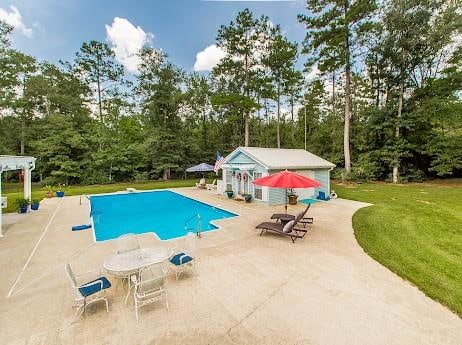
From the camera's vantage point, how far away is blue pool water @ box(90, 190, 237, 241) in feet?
32.2

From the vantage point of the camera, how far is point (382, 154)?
22875 mm

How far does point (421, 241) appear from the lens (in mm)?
7473

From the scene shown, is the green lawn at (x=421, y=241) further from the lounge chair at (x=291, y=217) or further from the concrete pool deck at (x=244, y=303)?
the lounge chair at (x=291, y=217)

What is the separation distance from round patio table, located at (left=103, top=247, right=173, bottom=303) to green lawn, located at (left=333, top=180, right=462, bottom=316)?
577 cm

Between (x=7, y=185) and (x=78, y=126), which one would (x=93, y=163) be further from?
(x=7, y=185)

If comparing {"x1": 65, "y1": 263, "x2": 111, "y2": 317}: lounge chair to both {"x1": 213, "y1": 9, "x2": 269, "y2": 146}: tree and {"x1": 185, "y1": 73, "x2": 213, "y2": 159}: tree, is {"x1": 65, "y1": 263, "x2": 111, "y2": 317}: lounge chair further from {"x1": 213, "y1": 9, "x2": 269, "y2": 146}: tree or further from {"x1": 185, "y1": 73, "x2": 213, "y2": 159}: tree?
{"x1": 185, "y1": 73, "x2": 213, "y2": 159}: tree

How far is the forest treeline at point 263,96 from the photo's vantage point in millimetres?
20703

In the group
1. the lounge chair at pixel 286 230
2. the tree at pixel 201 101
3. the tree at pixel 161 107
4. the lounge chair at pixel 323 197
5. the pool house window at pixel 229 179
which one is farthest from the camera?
the tree at pixel 201 101

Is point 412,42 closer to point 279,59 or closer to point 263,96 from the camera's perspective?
point 279,59

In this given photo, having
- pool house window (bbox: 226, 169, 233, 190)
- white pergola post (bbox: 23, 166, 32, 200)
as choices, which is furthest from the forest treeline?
white pergola post (bbox: 23, 166, 32, 200)

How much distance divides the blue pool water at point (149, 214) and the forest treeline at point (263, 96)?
37.4 ft

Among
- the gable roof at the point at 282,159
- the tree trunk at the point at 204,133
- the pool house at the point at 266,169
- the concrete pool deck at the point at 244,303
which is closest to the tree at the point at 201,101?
the tree trunk at the point at 204,133

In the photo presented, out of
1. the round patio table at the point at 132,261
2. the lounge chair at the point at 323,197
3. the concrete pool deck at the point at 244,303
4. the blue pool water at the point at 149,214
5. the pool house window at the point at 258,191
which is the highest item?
the pool house window at the point at 258,191

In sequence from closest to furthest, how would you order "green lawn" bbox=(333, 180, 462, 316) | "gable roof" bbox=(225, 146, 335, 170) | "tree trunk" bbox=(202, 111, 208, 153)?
"green lawn" bbox=(333, 180, 462, 316) → "gable roof" bbox=(225, 146, 335, 170) → "tree trunk" bbox=(202, 111, 208, 153)
